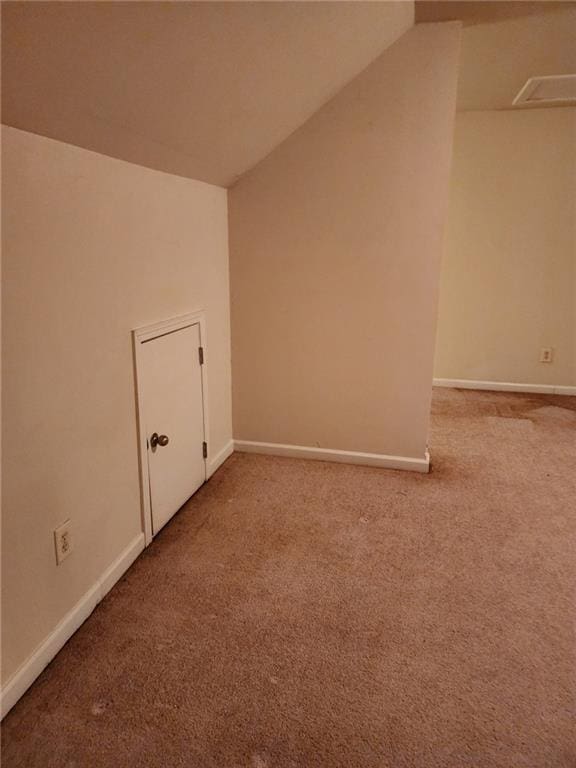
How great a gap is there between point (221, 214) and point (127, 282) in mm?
1016

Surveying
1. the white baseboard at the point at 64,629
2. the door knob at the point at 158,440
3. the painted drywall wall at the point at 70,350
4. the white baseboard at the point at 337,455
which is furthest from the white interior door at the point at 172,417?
the white baseboard at the point at 337,455

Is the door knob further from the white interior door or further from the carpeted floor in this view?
the carpeted floor

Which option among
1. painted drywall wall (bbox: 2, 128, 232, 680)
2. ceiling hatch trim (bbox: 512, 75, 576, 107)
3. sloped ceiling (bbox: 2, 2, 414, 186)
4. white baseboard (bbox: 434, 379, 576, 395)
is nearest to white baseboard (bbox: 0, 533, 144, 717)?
painted drywall wall (bbox: 2, 128, 232, 680)

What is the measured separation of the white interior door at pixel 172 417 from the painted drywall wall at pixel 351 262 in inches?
20.8

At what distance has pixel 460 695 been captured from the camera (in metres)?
1.48

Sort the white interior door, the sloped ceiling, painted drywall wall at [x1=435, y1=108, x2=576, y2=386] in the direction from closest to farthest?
the sloped ceiling < the white interior door < painted drywall wall at [x1=435, y1=108, x2=576, y2=386]

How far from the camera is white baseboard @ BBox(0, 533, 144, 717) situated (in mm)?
1416

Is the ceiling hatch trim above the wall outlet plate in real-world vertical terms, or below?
above

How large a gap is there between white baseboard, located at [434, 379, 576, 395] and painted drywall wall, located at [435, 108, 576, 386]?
0.04 meters

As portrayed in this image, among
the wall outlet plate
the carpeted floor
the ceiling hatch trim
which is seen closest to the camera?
the carpeted floor

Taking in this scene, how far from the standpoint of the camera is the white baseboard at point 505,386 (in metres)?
4.21

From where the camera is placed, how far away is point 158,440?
2.14m

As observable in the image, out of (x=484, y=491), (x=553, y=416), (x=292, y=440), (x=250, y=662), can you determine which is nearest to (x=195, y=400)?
(x=292, y=440)

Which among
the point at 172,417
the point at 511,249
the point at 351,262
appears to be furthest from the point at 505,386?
the point at 172,417
